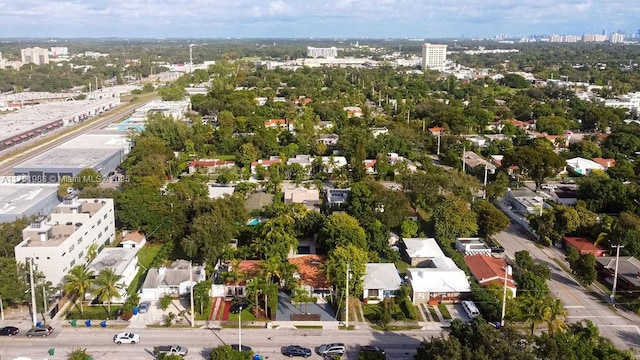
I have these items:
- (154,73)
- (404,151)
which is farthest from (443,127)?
(154,73)

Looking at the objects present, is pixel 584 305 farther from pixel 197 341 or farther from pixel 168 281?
pixel 168 281

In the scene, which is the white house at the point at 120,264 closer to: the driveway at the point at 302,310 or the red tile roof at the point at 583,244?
the driveway at the point at 302,310

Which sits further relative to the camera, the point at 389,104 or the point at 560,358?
the point at 389,104

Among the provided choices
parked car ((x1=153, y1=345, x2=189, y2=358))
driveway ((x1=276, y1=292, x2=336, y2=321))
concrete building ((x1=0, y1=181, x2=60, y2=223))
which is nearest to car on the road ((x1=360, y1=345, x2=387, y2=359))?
driveway ((x1=276, y1=292, x2=336, y2=321))

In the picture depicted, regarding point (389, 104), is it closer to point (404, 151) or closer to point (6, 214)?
point (404, 151)

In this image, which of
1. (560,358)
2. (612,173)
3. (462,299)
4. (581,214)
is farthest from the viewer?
(612,173)

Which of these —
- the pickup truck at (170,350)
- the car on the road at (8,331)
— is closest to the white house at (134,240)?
the car on the road at (8,331)
